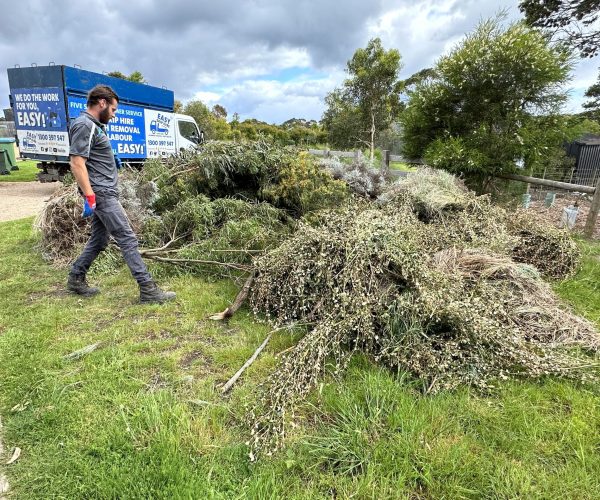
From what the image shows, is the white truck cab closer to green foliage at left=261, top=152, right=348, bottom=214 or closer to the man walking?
green foliage at left=261, top=152, right=348, bottom=214

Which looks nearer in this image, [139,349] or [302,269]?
[139,349]

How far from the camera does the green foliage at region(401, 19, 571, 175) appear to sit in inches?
243

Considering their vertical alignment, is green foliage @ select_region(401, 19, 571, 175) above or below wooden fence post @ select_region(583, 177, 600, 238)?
above

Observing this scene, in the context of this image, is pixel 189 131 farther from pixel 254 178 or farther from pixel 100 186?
pixel 100 186

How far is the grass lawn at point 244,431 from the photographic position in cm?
171

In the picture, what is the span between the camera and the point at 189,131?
44.4 feet

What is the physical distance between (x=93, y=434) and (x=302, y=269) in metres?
1.78

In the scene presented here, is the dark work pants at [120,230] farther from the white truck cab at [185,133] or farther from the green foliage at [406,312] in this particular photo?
the white truck cab at [185,133]

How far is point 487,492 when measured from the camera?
1674 mm

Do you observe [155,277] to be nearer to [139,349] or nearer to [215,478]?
[139,349]

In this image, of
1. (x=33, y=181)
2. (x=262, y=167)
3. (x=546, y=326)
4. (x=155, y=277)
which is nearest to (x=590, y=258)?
(x=546, y=326)

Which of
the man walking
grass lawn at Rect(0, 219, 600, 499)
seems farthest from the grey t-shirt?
grass lawn at Rect(0, 219, 600, 499)

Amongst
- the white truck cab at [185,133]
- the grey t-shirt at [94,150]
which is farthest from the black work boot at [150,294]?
the white truck cab at [185,133]

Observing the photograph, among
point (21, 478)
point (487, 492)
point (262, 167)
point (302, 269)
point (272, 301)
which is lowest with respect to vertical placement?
point (21, 478)
